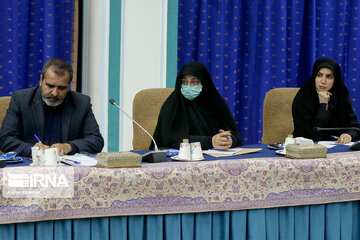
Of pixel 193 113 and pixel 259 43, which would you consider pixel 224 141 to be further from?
pixel 259 43

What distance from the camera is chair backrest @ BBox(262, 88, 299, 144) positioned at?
3432 mm

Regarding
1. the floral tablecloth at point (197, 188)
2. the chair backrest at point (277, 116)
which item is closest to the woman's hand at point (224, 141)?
the floral tablecloth at point (197, 188)

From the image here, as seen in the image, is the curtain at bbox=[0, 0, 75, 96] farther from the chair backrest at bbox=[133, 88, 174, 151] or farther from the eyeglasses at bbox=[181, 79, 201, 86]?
the eyeglasses at bbox=[181, 79, 201, 86]

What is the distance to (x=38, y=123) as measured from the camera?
2502mm

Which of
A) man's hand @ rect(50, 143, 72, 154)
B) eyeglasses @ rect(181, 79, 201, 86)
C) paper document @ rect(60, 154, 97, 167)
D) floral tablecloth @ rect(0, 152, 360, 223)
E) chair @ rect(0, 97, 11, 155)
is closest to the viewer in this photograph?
floral tablecloth @ rect(0, 152, 360, 223)

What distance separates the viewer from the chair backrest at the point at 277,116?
3.43m

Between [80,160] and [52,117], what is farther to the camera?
[52,117]

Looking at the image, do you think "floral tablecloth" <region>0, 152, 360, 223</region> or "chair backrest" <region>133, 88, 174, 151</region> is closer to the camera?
"floral tablecloth" <region>0, 152, 360, 223</region>

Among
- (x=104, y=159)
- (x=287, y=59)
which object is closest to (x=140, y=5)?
(x=287, y=59)

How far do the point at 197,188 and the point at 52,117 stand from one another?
128 cm

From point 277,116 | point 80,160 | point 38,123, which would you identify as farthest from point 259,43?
point 80,160

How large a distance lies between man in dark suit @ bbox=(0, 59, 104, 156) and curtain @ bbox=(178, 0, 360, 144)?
1.64 m

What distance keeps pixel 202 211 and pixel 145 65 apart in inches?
91.1

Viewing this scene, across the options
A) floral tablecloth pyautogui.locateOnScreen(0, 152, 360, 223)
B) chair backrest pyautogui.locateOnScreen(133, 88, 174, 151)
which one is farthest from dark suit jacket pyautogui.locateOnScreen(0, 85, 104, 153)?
floral tablecloth pyautogui.locateOnScreen(0, 152, 360, 223)
